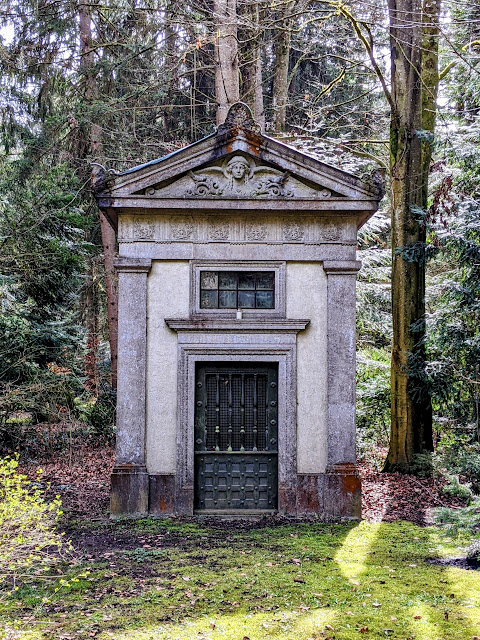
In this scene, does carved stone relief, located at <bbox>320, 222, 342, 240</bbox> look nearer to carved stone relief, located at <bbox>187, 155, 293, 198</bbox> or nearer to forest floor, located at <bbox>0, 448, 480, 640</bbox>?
carved stone relief, located at <bbox>187, 155, 293, 198</bbox>

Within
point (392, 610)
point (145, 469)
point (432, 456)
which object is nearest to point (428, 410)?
point (432, 456)

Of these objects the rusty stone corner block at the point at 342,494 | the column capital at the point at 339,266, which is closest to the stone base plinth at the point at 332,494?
the rusty stone corner block at the point at 342,494

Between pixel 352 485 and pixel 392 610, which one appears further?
pixel 352 485

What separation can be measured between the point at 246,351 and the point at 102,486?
413 cm

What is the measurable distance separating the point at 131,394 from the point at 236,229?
9.11ft

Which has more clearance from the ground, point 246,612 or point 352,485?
point 352,485

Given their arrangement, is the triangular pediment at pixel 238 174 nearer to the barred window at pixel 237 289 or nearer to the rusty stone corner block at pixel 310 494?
the barred window at pixel 237 289

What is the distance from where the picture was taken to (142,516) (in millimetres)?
8500

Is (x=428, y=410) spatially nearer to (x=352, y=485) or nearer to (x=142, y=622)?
(x=352, y=485)

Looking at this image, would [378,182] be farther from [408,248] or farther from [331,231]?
[408,248]

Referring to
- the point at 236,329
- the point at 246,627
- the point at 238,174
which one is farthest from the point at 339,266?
the point at 246,627

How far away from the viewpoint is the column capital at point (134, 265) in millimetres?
8727

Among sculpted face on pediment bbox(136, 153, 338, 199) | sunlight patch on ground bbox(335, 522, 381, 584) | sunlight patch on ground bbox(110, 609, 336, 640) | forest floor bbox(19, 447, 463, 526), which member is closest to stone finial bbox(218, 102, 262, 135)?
sculpted face on pediment bbox(136, 153, 338, 199)

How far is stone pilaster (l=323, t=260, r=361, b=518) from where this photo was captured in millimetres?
8555
